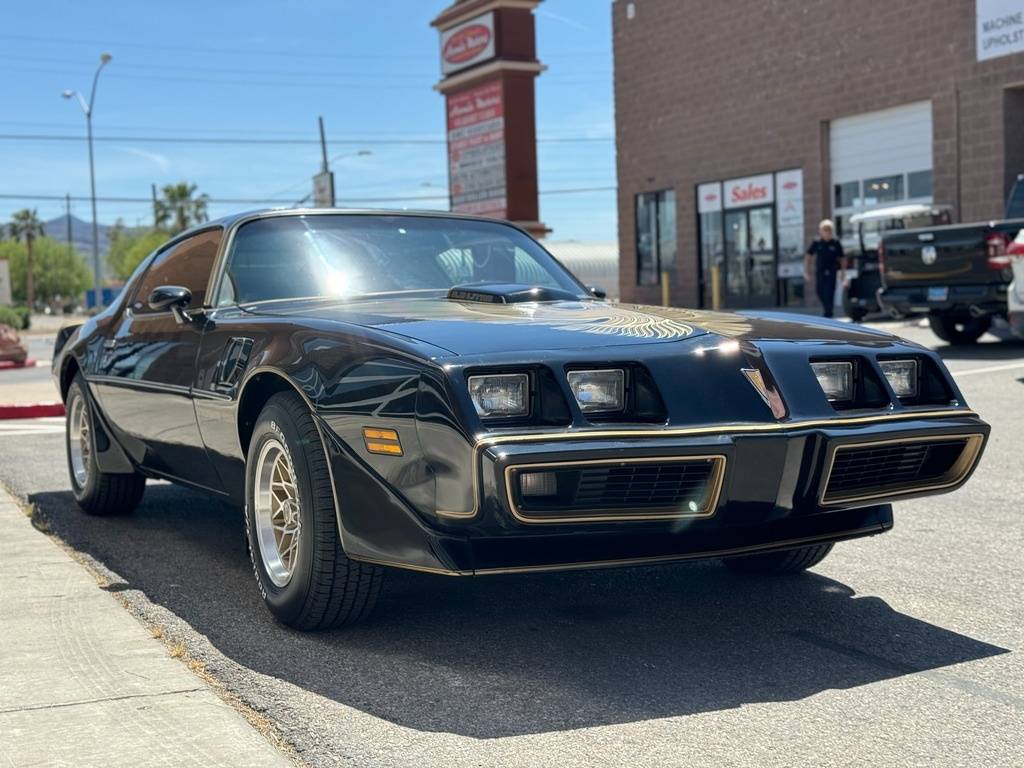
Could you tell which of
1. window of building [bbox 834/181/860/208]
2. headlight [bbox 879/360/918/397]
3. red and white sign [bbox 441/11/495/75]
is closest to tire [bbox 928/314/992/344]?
headlight [bbox 879/360/918/397]

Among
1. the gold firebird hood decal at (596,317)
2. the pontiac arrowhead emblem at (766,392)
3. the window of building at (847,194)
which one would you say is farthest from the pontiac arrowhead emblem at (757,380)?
the window of building at (847,194)

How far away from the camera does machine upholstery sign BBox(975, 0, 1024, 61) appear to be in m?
22.9

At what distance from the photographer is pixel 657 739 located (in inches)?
117

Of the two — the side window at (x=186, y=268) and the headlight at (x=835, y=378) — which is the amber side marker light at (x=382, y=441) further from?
the side window at (x=186, y=268)

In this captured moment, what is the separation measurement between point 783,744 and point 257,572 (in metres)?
1.90

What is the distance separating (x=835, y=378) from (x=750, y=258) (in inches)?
1079

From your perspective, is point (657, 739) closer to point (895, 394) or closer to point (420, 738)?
point (420, 738)

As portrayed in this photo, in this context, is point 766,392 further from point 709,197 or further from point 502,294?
point 709,197

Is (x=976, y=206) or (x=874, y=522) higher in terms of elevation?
(x=976, y=206)

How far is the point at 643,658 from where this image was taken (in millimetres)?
3629

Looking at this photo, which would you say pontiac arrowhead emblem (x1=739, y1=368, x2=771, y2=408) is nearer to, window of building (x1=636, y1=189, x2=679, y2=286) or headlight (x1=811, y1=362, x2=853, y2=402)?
headlight (x1=811, y1=362, x2=853, y2=402)

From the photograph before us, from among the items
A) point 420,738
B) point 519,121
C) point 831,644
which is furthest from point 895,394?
point 519,121

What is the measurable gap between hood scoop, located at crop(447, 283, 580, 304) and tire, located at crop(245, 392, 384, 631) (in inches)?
32.3

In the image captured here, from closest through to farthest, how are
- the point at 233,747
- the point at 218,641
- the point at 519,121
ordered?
the point at 233,747, the point at 218,641, the point at 519,121
